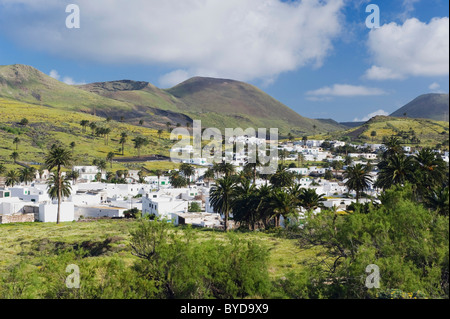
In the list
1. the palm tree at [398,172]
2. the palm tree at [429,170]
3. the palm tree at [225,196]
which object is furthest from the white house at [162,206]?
the palm tree at [429,170]

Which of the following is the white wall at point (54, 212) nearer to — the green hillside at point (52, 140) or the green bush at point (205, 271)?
the green bush at point (205, 271)

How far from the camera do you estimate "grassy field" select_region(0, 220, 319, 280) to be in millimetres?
31750

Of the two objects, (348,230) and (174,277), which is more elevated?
(348,230)

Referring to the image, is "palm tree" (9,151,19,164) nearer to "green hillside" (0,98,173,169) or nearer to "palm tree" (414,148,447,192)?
"green hillside" (0,98,173,169)

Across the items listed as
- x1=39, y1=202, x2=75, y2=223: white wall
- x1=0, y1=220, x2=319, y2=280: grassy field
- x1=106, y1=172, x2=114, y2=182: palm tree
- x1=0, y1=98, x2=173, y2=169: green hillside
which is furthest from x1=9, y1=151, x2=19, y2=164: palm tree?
x1=0, y1=220, x2=319, y2=280: grassy field

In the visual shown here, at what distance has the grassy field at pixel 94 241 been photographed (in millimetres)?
31750

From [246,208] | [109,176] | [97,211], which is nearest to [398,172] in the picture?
[246,208]

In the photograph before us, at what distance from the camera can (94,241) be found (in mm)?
42281
